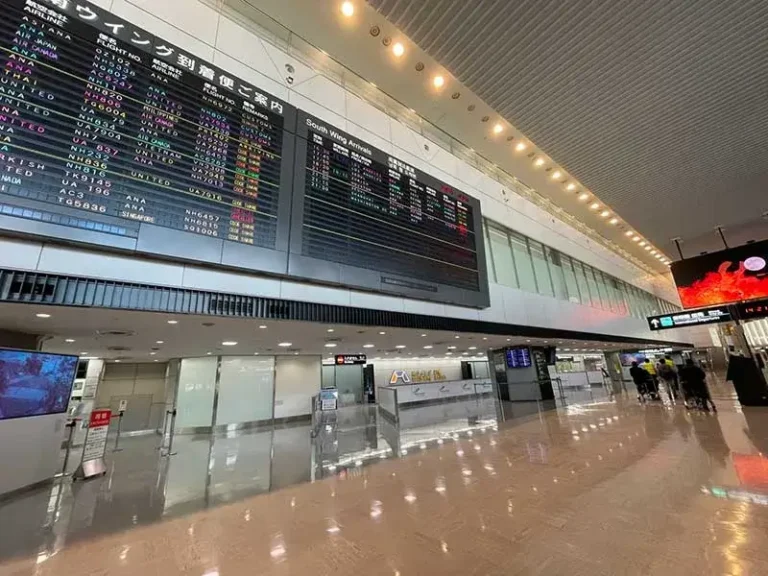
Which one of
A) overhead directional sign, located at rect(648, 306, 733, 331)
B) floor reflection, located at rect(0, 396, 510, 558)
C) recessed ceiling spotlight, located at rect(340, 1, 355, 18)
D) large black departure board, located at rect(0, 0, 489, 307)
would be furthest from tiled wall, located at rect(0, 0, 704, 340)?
overhead directional sign, located at rect(648, 306, 733, 331)

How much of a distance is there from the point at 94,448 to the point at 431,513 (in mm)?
6342

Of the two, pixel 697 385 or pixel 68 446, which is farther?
pixel 697 385

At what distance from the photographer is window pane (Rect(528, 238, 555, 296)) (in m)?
12.7

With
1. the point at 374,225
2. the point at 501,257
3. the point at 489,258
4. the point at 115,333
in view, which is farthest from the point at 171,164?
the point at 501,257

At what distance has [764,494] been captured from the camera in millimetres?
2979

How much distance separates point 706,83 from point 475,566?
777 centimetres

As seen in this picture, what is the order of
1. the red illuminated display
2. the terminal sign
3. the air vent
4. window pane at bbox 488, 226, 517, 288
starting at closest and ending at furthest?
the air vent, the red illuminated display, window pane at bbox 488, 226, 517, 288, the terminal sign

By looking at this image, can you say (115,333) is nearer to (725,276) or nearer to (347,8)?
(347,8)

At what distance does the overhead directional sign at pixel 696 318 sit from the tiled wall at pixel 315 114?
13.0 feet

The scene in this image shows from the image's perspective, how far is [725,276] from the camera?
35.5ft

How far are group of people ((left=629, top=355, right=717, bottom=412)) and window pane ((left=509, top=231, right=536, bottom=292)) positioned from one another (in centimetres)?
505

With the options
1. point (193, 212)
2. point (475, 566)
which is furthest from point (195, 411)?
point (475, 566)

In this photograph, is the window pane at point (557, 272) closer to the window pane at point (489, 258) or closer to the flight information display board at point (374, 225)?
the window pane at point (489, 258)

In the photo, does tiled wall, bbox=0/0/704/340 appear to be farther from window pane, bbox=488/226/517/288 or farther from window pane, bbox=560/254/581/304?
window pane, bbox=560/254/581/304
